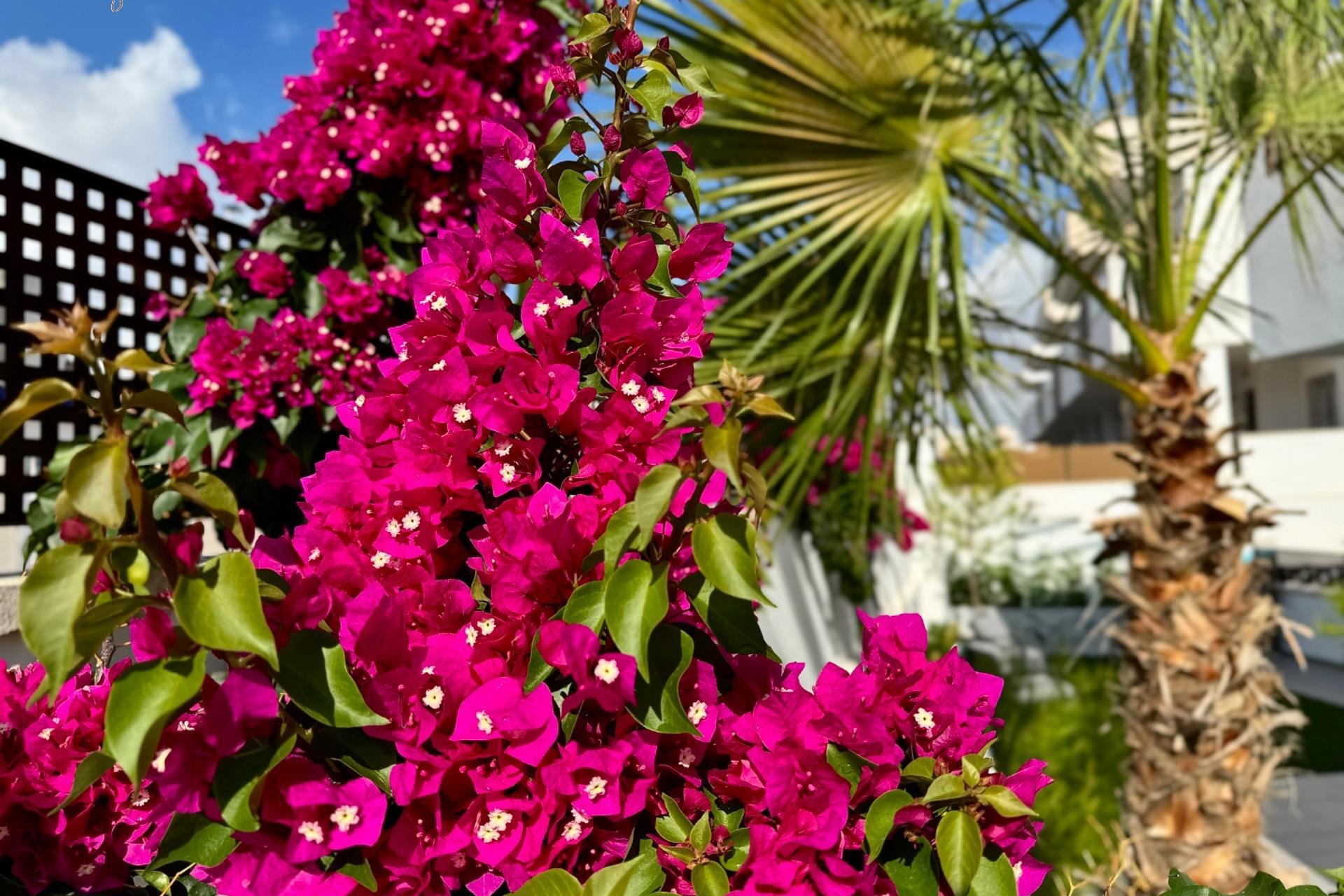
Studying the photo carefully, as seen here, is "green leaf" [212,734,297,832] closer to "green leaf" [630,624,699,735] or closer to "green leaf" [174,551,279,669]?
"green leaf" [174,551,279,669]

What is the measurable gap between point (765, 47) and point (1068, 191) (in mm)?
1109

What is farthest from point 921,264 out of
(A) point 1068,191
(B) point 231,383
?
(B) point 231,383

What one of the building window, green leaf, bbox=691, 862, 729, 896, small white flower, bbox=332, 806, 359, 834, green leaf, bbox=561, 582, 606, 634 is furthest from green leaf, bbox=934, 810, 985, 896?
the building window

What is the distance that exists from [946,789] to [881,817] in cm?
4

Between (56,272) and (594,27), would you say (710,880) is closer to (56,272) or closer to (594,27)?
(594,27)

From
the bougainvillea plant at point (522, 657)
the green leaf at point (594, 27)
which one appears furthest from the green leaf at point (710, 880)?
the green leaf at point (594, 27)

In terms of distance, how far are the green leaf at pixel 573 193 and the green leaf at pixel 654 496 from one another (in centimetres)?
26

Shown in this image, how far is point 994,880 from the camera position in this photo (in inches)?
21.9

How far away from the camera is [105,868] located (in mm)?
683

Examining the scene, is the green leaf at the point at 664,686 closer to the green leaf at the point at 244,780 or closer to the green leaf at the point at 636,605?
the green leaf at the point at 636,605

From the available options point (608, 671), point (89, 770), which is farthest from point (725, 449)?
point (89, 770)

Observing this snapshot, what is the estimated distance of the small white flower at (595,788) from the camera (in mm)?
552

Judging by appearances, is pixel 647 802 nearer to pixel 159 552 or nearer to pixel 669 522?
pixel 669 522

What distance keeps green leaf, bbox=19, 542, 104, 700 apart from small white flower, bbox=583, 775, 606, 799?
0.27 metres
